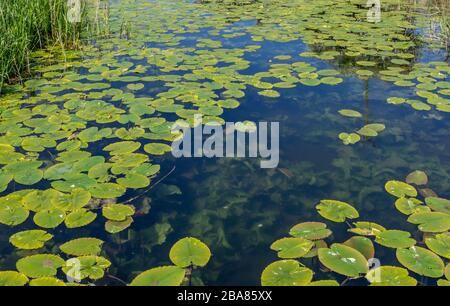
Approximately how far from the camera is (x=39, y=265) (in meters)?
1.91

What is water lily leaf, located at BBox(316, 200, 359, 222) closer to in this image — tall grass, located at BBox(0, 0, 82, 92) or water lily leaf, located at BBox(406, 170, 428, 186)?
water lily leaf, located at BBox(406, 170, 428, 186)

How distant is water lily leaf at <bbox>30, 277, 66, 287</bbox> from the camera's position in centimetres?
179

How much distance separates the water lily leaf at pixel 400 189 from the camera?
2.49 meters

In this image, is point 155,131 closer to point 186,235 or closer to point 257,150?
point 257,150

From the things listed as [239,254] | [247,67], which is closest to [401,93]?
[247,67]

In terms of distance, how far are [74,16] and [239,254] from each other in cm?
561

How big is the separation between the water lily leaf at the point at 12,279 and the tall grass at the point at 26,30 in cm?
287

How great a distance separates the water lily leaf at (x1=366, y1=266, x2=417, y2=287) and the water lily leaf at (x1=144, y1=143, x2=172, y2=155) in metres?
1.81

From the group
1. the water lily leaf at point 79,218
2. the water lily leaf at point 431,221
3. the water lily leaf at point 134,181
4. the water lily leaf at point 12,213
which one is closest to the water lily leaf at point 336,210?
the water lily leaf at point 431,221

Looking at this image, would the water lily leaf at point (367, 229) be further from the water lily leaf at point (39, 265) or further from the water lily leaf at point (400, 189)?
the water lily leaf at point (39, 265)

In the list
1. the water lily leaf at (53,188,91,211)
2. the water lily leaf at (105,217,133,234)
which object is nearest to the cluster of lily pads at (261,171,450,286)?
the water lily leaf at (105,217,133,234)

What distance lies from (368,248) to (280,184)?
0.82 metres

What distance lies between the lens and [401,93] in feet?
13.5
